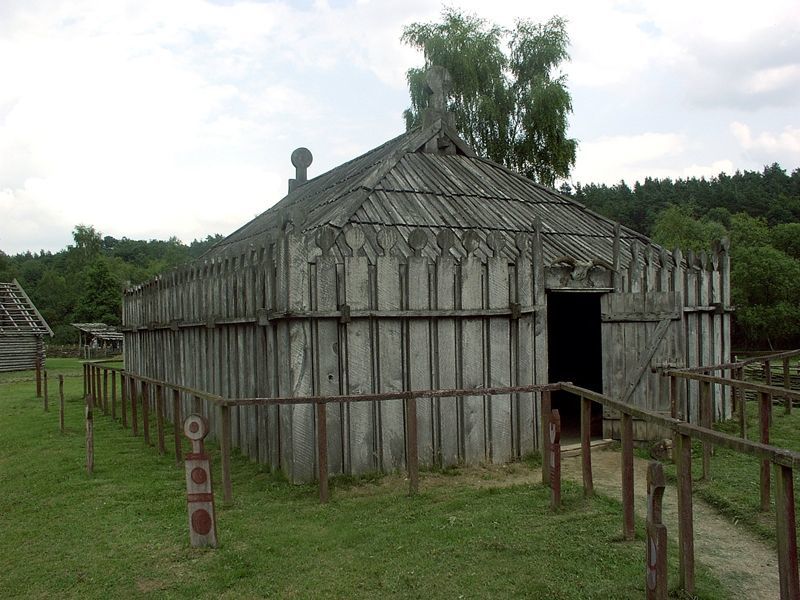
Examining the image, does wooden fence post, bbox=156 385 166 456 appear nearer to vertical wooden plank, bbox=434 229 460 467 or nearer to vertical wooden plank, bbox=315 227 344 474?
vertical wooden plank, bbox=315 227 344 474

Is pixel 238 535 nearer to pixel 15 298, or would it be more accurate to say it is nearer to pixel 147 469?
pixel 147 469

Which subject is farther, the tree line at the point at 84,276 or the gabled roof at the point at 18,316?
the tree line at the point at 84,276

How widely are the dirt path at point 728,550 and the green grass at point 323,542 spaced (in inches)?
8.4

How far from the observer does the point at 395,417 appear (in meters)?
7.11

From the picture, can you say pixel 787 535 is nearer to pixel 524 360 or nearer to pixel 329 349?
pixel 329 349

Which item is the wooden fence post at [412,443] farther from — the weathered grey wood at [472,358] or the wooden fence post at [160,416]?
the wooden fence post at [160,416]

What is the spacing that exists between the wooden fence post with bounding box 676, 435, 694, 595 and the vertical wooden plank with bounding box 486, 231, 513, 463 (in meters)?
3.73

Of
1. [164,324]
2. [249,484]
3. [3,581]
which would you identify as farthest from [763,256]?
[3,581]

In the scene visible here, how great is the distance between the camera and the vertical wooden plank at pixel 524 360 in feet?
25.6

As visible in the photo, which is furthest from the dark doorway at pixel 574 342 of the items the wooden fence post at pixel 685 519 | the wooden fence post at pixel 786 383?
the wooden fence post at pixel 685 519

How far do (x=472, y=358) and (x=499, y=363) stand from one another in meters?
0.37

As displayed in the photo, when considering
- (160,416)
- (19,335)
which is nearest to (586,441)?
(160,416)

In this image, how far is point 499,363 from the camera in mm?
7703

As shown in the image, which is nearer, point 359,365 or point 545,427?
point 545,427
